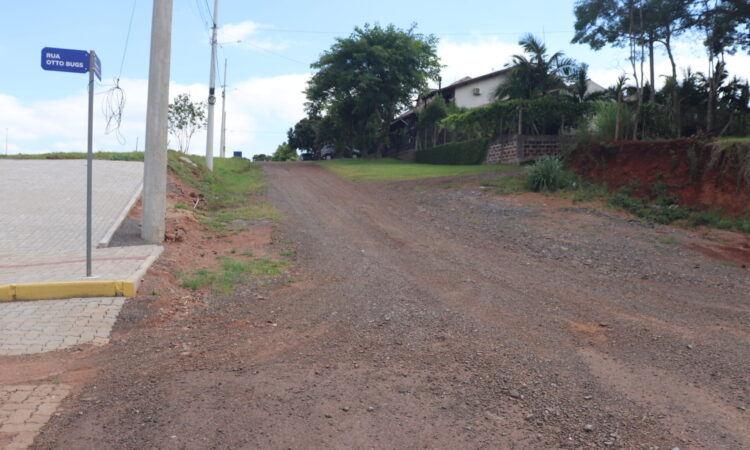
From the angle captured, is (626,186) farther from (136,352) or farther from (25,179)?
(25,179)

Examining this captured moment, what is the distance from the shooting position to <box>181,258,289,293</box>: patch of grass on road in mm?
8234

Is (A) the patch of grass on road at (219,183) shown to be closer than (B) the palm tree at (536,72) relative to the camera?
Yes

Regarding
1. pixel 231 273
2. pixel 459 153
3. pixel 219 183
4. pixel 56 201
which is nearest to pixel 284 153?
pixel 459 153

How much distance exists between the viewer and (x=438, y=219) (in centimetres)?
1533

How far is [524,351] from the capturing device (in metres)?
5.29

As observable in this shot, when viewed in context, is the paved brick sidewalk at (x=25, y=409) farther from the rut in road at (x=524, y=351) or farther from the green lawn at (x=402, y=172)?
the green lawn at (x=402, y=172)

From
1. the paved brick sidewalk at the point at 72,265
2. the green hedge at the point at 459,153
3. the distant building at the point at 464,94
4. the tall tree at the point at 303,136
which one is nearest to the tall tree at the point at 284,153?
the tall tree at the point at 303,136

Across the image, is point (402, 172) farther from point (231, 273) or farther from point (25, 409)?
point (25, 409)

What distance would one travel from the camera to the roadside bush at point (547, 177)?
19.3 metres

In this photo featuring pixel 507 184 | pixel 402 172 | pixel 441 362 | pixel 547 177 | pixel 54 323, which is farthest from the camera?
pixel 402 172

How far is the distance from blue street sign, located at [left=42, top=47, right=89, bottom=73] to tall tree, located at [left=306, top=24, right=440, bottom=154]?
3373cm

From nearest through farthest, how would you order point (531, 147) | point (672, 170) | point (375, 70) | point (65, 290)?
point (65, 290) → point (672, 170) → point (531, 147) → point (375, 70)

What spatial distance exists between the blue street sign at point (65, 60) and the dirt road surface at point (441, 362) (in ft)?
10.2

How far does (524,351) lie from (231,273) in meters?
5.08
